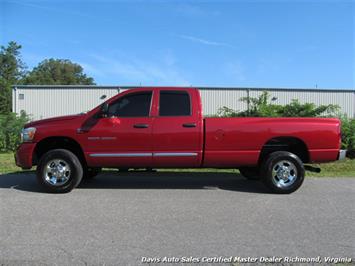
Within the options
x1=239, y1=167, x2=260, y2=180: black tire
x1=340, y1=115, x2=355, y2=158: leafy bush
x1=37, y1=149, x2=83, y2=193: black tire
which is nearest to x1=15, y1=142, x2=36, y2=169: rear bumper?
x1=37, y1=149, x2=83, y2=193: black tire

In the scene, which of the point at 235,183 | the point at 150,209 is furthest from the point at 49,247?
the point at 235,183

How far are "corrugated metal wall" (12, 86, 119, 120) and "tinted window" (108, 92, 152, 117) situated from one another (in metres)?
24.5

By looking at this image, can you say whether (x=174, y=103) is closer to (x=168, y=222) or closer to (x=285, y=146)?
(x=285, y=146)

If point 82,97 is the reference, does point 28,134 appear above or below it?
below

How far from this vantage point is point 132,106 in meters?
7.95

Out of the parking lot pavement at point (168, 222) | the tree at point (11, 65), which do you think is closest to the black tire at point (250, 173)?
the parking lot pavement at point (168, 222)

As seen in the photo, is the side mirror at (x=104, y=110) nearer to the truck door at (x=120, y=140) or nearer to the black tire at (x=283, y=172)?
the truck door at (x=120, y=140)

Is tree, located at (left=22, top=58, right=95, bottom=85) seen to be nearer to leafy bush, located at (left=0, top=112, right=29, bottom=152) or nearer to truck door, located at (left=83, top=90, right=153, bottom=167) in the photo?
leafy bush, located at (left=0, top=112, right=29, bottom=152)

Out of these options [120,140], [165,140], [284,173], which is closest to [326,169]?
[284,173]

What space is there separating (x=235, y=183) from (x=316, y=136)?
6.80 ft

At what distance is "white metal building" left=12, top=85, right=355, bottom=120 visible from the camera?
31906 mm

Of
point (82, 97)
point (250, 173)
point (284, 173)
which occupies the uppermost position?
point (82, 97)

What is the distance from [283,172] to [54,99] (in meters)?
27.4

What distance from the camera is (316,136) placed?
25.8 feet
